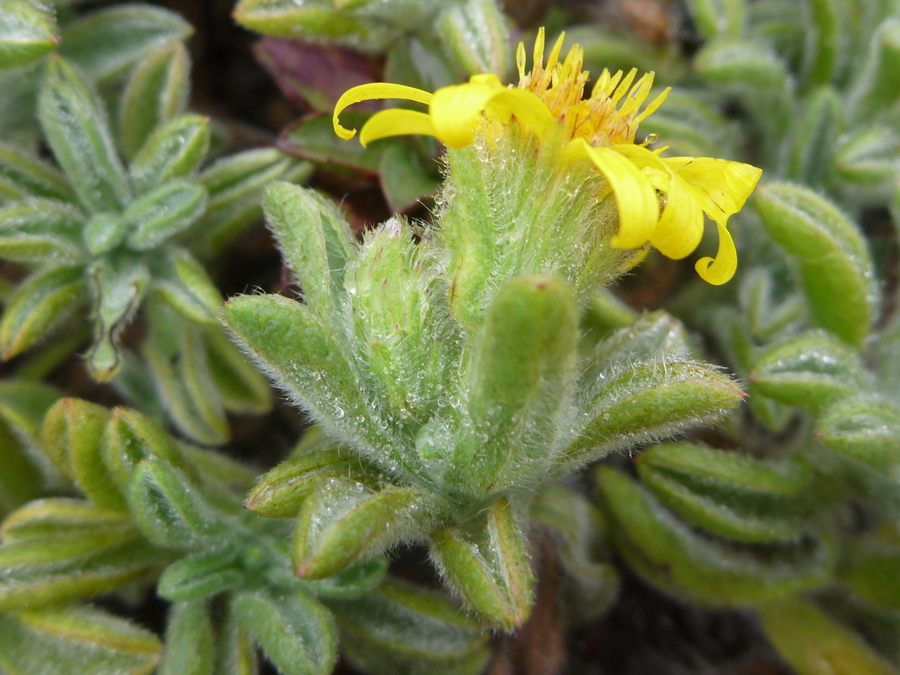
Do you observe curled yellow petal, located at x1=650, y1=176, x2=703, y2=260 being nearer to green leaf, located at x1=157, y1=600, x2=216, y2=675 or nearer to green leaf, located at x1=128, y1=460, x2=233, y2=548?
green leaf, located at x1=128, y1=460, x2=233, y2=548

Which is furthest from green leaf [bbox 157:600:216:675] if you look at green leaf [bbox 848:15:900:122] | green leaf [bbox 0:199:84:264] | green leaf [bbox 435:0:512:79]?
green leaf [bbox 848:15:900:122]

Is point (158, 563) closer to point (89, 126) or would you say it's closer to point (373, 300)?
point (373, 300)


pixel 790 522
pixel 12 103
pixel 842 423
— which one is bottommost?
pixel 790 522

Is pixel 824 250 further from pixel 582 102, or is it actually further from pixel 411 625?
pixel 411 625

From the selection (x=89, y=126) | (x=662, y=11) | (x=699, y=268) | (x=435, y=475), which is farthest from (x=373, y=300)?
(x=662, y=11)

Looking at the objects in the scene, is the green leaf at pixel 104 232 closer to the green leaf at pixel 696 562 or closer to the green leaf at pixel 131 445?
the green leaf at pixel 131 445

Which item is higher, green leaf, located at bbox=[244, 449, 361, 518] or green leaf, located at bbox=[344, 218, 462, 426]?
green leaf, located at bbox=[344, 218, 462, 426]
